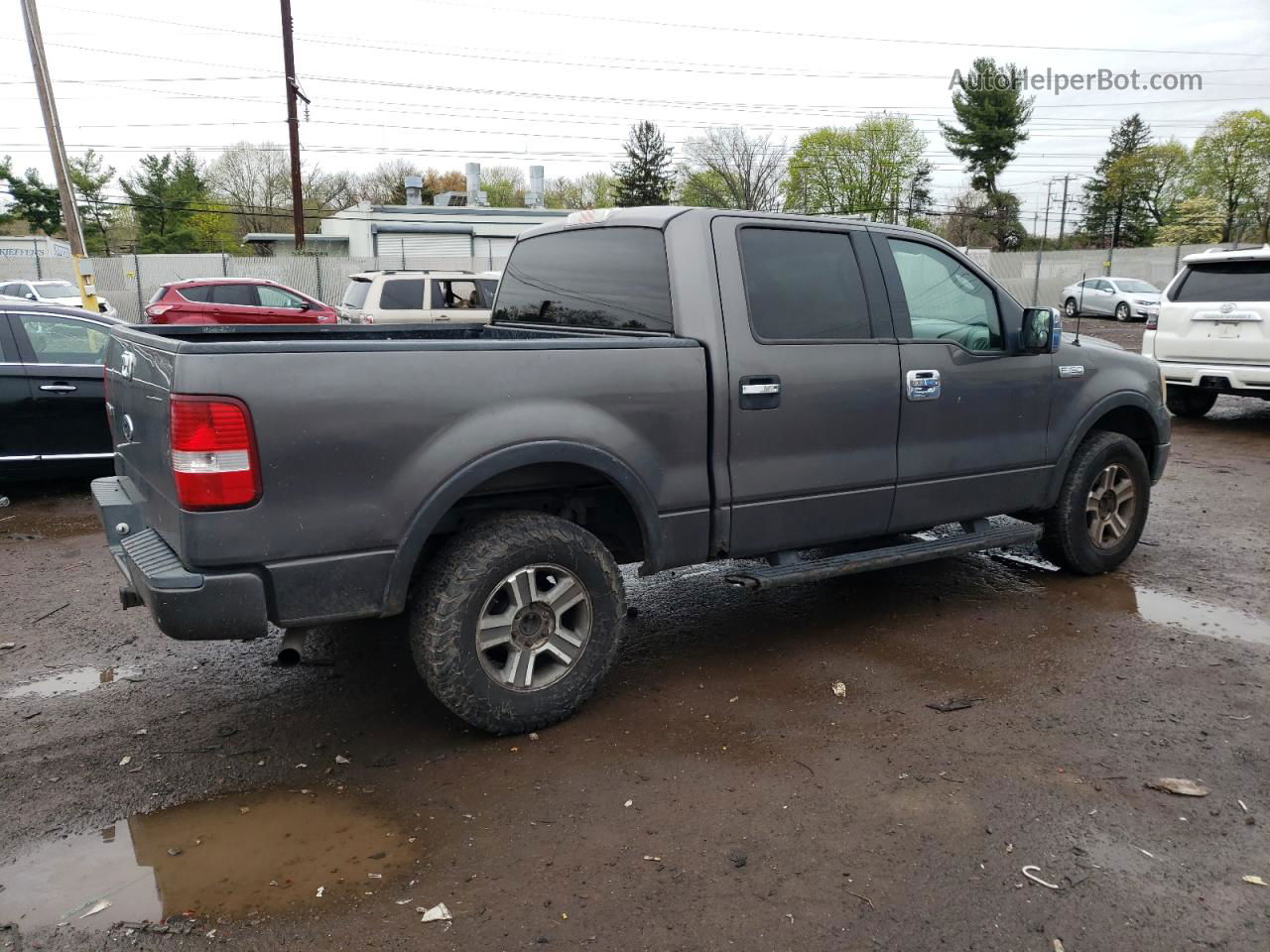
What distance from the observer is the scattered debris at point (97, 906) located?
2662 millimetres

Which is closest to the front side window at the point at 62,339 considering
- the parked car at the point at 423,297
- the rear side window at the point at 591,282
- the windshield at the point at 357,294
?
the rear side window at the point at 591,282

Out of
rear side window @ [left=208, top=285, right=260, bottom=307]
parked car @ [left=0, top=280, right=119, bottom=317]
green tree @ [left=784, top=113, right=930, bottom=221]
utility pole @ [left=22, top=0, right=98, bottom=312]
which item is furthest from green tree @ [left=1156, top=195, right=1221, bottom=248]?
utility pole @ [left=22, top=0, right=98, bottom=312]

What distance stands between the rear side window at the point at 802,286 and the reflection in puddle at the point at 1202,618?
2.29 m

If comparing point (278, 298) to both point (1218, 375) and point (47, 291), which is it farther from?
point (1218, 375)

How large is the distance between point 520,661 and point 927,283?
9.26 feet

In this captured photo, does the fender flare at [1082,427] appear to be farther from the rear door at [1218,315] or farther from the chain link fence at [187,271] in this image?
the chain link fence at [187,271]

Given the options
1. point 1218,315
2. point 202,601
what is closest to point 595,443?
point 202,601

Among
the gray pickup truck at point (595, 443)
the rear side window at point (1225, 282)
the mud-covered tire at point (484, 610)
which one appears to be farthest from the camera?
the rear side window at point (1225, 282)

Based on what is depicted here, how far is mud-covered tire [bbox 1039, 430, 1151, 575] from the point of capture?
5402 millimetres

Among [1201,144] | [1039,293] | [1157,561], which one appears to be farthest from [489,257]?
[1201,144]

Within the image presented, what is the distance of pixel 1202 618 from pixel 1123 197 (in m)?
71.5

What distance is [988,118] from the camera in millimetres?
62875

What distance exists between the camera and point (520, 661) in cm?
362

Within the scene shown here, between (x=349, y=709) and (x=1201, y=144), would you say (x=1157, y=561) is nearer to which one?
(x=349, y=709)
